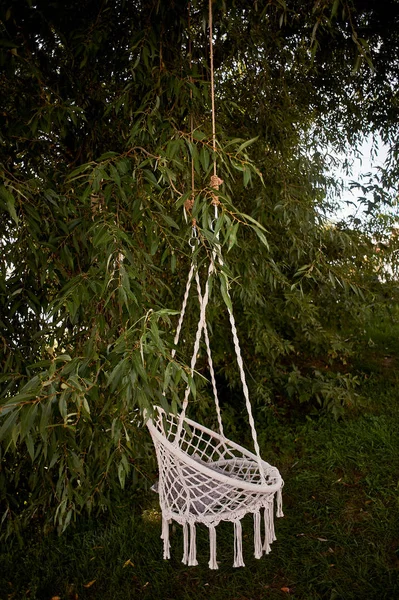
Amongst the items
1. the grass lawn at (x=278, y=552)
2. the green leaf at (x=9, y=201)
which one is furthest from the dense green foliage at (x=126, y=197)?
the grass lawn at (x=278, y=552)

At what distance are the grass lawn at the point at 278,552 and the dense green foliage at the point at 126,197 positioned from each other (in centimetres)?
20

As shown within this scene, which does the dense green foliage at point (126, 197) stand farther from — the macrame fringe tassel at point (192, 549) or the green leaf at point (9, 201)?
the macrame fringe tassel at point (192, 549)

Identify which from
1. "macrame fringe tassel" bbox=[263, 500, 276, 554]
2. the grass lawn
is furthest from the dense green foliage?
"macrame fringe tassel" bbox=[263, 500, 276, 554]

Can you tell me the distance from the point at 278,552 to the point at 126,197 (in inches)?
→ 63.4

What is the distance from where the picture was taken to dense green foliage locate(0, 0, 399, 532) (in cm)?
139

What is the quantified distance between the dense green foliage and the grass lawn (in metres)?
0.20

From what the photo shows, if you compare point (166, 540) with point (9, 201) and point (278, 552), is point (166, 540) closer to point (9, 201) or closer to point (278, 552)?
point (278, 552)

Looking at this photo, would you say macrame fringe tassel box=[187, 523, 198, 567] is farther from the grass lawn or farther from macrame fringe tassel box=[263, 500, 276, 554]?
the grass lawn

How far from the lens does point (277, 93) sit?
106 inches

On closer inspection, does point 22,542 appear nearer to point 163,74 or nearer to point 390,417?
point 163,74

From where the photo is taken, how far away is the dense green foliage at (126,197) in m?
1.39

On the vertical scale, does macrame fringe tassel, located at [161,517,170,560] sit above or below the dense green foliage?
below

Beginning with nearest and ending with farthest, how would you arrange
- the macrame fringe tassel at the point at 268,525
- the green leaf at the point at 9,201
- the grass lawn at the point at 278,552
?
1. the green leaf at the point at 9,201
2. the macrame fringe tassel at the point at 268,525
3. the grass lawn at the point at 278,552

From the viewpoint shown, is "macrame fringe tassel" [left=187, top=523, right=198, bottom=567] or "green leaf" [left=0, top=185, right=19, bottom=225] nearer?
"green leaf" [left=0, top=185, right=19, bottom=225]
